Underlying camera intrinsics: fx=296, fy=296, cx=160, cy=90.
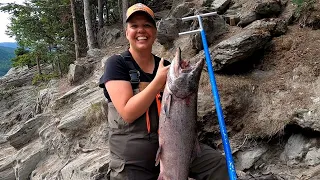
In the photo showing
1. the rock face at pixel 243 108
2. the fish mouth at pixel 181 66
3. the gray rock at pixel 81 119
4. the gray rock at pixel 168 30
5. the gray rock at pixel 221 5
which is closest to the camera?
the fish mouth at pixel 181 66

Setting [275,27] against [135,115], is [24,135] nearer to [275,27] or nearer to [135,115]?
[275,27]

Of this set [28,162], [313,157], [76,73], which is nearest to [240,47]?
[313,157]

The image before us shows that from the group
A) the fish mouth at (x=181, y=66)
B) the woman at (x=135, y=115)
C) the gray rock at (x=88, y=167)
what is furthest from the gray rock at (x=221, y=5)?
the fish mouth at (x=181, y=66)

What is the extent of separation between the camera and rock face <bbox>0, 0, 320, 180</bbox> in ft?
17.1

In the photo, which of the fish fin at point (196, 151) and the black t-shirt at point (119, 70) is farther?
the fish fin at point (196, 151)

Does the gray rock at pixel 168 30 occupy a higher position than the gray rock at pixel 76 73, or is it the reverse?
the gray rock at pixel 168 30

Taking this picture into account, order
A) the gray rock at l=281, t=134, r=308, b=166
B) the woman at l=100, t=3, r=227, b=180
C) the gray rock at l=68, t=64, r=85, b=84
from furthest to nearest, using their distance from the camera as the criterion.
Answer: the gray rock at l=68, t=64, r=85, b=84 < the gray rock at l=281, t=134, r=308, b=166 < the woman at l=100, t=3, r=227, b=180

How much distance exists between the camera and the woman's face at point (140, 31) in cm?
338

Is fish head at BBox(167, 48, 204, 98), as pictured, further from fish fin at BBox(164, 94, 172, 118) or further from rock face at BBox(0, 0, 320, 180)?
rock face at BBox(0, 0, 320, 180)

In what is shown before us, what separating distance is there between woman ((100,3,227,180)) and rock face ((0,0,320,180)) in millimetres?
1740

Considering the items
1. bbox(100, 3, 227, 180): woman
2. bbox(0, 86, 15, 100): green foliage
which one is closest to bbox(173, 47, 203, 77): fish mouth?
bbox(100, 3, 227, 180): woman

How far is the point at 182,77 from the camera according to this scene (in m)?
2.97

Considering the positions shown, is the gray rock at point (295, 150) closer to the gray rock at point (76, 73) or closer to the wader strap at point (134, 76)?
the wader strap at point (134, 76)

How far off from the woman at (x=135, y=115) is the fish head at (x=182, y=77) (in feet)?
0.83
